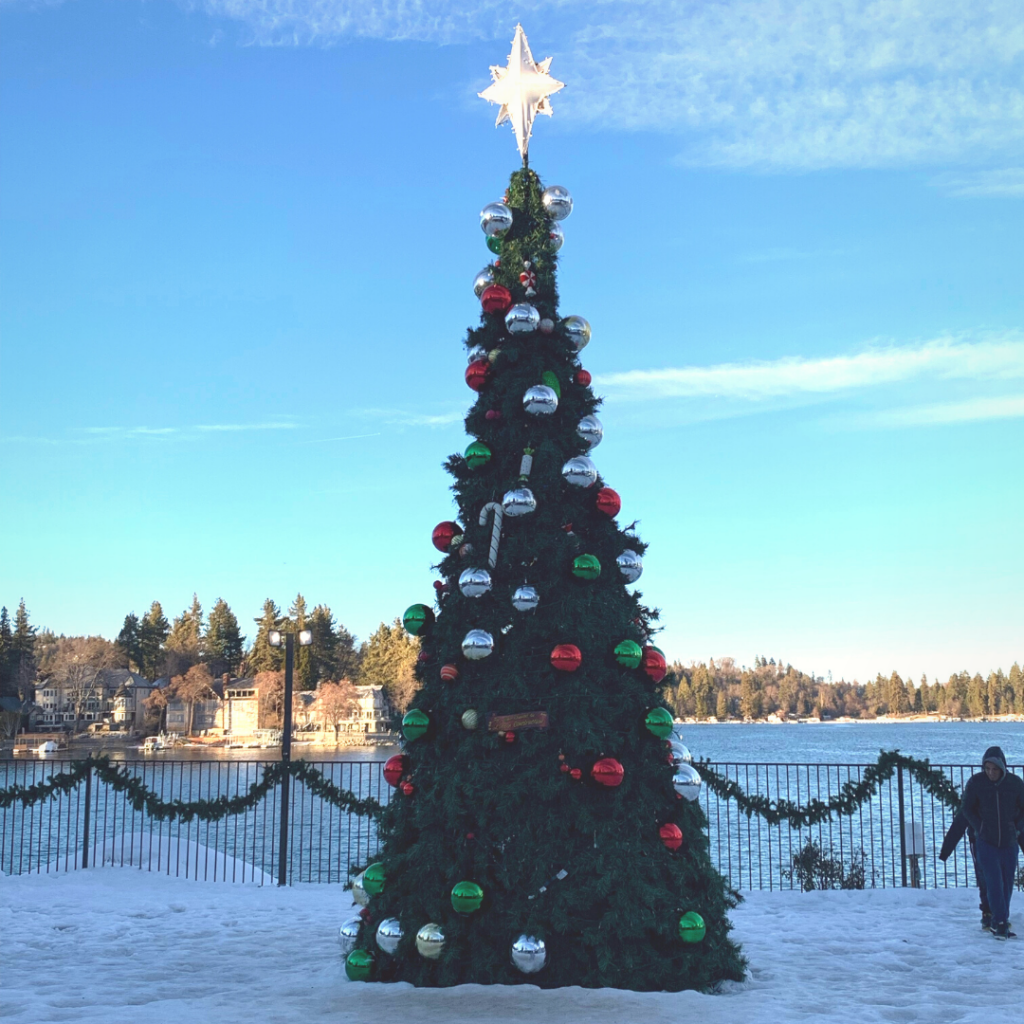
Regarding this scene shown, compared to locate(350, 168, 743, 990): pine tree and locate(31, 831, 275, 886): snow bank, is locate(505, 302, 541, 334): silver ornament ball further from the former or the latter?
locate(31, 831, 275, 886): snow bank

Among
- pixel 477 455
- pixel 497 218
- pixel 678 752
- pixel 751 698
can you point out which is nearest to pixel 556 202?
pixel 497 218

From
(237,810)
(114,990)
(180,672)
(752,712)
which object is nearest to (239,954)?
(114,990)

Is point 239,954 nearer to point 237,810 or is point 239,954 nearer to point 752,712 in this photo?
point 237,810

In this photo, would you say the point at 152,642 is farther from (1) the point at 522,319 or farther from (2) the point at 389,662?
(1) the point at 522,319

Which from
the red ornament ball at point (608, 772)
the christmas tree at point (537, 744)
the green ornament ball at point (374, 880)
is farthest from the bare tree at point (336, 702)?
the red ornament ball at point (608, 772)

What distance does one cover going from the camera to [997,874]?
9484 mm

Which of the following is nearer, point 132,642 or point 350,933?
point 350,933

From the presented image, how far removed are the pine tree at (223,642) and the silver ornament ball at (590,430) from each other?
4429 inches

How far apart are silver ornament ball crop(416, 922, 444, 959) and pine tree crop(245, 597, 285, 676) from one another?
9157 centimetres

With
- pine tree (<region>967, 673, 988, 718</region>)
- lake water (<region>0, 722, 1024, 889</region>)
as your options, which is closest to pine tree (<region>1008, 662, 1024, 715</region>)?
pine tree (<region>967, 673, 988, 718</region>)

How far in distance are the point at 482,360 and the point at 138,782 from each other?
31.3ft

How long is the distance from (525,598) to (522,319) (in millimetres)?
2406

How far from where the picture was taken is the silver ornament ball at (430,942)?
7.10 meters

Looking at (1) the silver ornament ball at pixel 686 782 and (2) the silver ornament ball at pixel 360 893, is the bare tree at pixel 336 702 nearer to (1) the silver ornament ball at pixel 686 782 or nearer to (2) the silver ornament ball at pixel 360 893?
(2) the silver ornament ball at pixel 360 893
